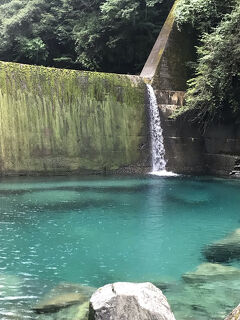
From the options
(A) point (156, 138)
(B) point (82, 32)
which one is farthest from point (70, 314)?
(B) point (82, 32)

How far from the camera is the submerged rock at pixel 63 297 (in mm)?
3281

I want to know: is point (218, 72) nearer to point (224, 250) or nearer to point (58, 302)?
point (224, 250)

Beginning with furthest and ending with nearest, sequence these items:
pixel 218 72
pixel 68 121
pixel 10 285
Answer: pixel 68 121 < pixel 218 72 < pixel 10 285

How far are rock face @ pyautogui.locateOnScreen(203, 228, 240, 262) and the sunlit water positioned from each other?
0.16 meters

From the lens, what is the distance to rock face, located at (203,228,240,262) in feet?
15.5

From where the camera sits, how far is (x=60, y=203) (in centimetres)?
758

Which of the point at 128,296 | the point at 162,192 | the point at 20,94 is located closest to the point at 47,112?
the point at 20,94

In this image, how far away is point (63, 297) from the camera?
11.4 ft

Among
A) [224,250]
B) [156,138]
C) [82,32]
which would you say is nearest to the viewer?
[224,250]

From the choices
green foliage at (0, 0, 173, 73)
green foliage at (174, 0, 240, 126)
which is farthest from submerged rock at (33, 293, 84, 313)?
→ green foliage at (0, 0, 173, 73)

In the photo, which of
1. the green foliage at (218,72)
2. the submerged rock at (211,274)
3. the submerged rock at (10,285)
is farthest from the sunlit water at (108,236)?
the green foliage at (218,72)

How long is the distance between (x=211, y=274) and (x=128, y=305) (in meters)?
2.11

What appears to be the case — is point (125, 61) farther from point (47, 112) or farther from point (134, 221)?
point (134, 221)

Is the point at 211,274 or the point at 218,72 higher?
the point at 218,72
